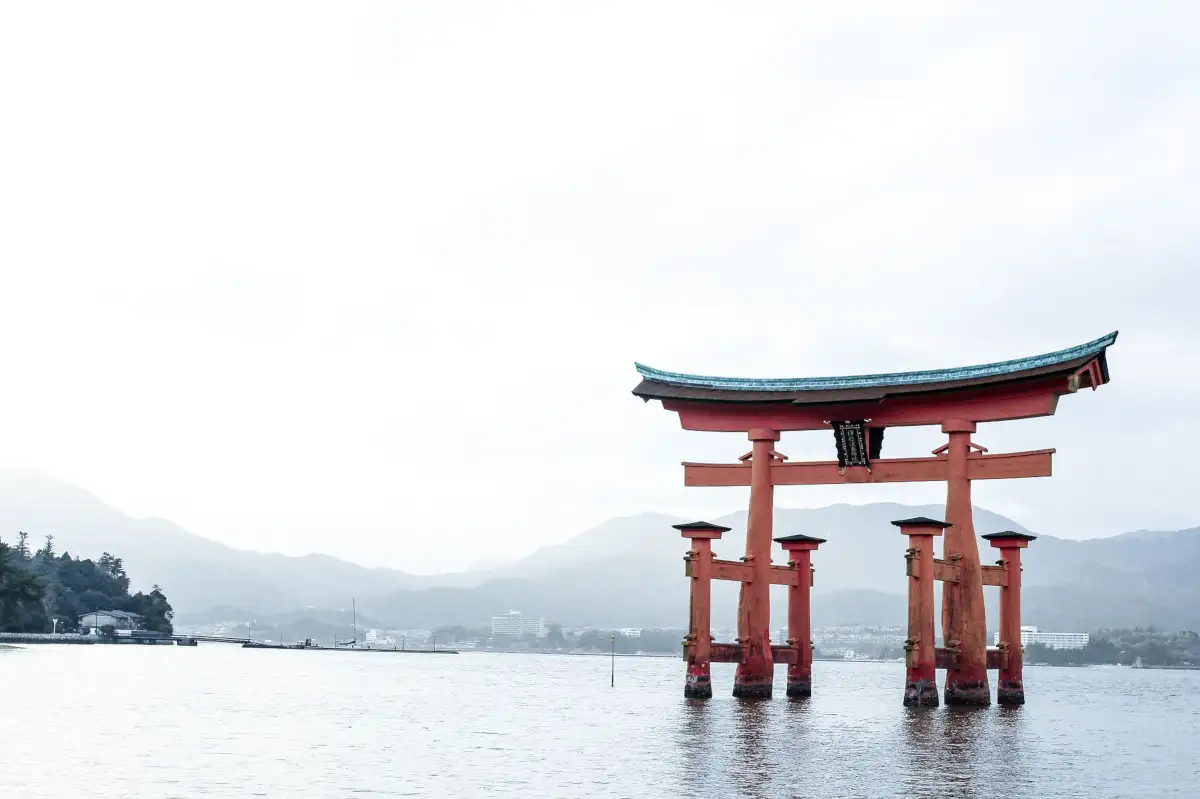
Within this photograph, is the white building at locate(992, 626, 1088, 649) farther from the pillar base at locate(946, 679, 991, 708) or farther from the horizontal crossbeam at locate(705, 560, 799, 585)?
the pillar base at locate(946, 679, 991, 708)

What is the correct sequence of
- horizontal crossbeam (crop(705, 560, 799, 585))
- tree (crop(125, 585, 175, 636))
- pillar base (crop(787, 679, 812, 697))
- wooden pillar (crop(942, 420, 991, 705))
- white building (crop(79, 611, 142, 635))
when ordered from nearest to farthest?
wooden pillar (crop(942, 420, 991, 705)), horizontal crossbeam (crop(705, 560, 799, 585)), pillar base (crop(787, 679, 812, 697)), white building (crop(79, 611, 142, 635)), tree (crop(125, 585, 175, 636))

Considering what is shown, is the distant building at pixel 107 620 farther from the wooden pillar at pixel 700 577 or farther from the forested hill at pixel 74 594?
the wooden pillar at pixel 700 577

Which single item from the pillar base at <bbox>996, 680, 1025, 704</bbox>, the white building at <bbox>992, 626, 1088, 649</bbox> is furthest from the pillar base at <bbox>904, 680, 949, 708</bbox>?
the white building at <bbox>992, 626, 1088, 649</bbox>

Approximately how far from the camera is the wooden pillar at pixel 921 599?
A: 30.6m

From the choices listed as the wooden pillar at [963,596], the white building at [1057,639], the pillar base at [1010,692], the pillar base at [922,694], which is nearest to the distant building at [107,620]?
the pillar base at [1010,692]

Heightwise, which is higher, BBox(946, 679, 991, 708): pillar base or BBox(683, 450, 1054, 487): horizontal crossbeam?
BBox(683, 450, 1054, 487): horizontal crossbeam

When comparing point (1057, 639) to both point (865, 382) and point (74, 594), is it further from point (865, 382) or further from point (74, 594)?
point (865, 382)

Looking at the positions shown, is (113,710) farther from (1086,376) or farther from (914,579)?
(1086,376)

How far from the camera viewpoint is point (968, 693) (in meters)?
33.0

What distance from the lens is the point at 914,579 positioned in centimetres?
3081

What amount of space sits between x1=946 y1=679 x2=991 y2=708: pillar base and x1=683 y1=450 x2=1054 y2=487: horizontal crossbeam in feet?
17.7

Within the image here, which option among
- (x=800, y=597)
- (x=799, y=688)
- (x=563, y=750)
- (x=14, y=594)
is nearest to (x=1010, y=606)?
(x=800, y=597)

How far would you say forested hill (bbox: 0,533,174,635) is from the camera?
12012 centimetres

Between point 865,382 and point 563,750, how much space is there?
1422cm
